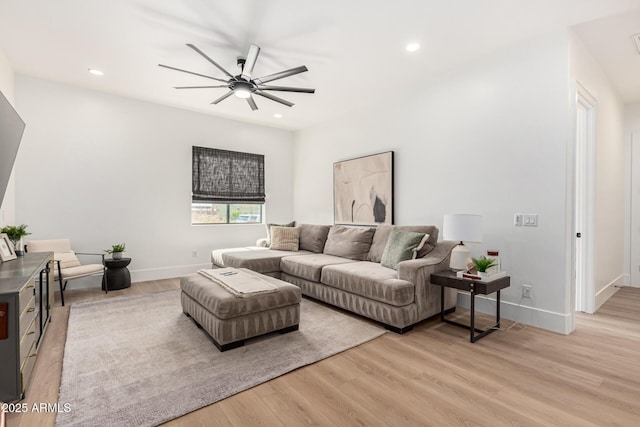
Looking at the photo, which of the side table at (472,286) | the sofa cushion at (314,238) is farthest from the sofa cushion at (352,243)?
the side table at (472,286)

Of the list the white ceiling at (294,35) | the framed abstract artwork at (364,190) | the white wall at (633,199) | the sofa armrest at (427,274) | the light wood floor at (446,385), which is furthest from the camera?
the white wall at (633,199)

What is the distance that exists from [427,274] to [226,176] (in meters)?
3.95

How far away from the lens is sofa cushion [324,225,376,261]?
419 centimetres

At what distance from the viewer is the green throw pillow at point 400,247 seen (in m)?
3.29

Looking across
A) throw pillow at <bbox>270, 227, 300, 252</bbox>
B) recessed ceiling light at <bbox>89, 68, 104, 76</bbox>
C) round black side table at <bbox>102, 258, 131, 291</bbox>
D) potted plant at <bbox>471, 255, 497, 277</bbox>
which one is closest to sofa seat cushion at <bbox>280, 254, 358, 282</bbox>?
throw pillow at <bbox>270, 227, 300, 252</bbox>

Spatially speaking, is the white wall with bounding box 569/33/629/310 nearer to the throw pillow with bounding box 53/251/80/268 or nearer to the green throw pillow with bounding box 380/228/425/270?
the green throw pillow with bounding box 380/228/425/270

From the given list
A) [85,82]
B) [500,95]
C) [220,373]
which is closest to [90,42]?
[85,82]

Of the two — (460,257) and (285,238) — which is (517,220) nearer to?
(460,257)

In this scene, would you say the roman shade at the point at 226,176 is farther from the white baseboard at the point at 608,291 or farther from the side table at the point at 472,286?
the white baseboard at the point at 608,291

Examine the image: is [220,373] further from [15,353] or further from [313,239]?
[313,239]

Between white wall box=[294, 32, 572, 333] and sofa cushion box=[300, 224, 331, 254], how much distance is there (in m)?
1.20

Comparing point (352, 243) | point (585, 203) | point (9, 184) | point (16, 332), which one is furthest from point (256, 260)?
point (585, 203)

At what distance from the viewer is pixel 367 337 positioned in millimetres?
2744

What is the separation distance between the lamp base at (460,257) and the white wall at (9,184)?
4581 millimetres
